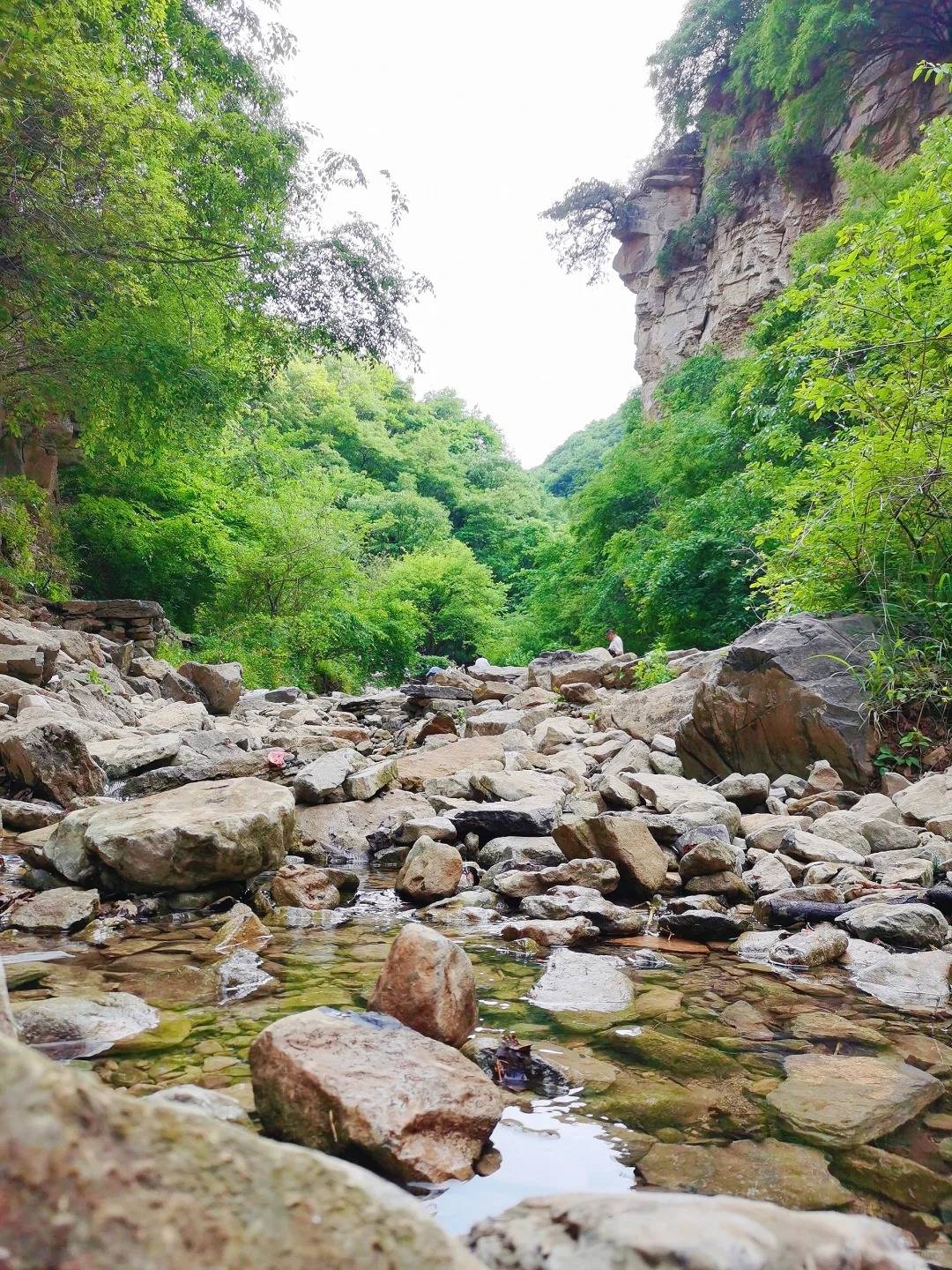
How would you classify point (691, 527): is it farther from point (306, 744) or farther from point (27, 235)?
point (27, 235)

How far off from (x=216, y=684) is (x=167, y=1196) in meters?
11.0

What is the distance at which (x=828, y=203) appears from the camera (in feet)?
67.9

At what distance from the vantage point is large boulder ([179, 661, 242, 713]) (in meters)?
11.1

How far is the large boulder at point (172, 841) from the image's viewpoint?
3469 mm

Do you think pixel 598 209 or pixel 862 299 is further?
pixel 598 209

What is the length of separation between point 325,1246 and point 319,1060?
0.83 metres

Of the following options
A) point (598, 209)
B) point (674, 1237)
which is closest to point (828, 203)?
point (598, 209)

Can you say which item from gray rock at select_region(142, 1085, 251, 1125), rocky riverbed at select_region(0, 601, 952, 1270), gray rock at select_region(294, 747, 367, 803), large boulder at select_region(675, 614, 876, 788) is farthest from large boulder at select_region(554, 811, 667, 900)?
gray rock at select_region(142, 1085, 251, 1125)

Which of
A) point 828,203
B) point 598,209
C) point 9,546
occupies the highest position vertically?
point 598,209

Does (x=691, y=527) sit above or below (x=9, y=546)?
below

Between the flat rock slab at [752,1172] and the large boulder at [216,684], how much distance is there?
1018cm

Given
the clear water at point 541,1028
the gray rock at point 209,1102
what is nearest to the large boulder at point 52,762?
the clear water at point 541,1028

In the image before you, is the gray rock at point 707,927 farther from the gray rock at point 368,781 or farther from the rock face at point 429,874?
the gray rock at point 368,781

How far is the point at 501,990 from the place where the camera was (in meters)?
2.62
